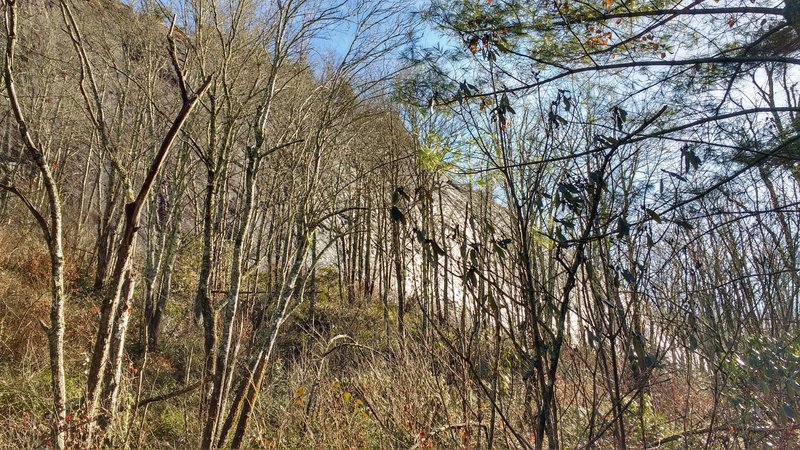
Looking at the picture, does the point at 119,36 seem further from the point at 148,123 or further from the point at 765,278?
the point at 765,278

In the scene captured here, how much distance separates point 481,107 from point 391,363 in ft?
8.69

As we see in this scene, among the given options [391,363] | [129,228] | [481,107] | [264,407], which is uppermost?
[481,107]

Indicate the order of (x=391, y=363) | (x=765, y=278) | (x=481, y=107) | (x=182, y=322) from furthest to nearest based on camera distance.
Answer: (x=182, y=322), (x=391, y=363), (x=765, y=278), (x=481, y=107)

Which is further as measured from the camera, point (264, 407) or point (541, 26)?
point (264, 407)

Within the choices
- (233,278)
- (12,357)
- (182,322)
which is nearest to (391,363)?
(233,278)

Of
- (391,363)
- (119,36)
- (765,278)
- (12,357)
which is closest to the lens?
(765,278)

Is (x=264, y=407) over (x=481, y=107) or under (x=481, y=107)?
under

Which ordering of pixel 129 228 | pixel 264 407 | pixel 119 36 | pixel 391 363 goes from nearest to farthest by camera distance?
pixel 129 228 < pixel 391 363 < pixel 264 407 < pixel 119 36

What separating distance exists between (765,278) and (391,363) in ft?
10.7

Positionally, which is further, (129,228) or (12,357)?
(12,357)

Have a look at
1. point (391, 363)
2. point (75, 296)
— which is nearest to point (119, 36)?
point (75, 296)

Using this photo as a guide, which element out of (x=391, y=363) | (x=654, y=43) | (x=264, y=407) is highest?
(x=654, y=43)

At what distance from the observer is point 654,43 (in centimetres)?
368

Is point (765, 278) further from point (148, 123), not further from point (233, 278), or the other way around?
point (148, 123)
